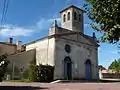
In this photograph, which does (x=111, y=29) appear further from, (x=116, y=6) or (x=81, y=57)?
(x=81, y=57)

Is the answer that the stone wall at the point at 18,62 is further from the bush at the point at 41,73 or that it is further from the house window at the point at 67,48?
the house window at the point at 67,48

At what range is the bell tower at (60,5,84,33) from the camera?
44.5m

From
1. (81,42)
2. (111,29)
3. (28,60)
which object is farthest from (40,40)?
(111,29)

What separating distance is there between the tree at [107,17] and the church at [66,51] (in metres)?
28.8

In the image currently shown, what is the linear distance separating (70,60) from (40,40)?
6204mm

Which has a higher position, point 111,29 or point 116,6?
point 116,6

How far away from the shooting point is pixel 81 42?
44062 millimetres

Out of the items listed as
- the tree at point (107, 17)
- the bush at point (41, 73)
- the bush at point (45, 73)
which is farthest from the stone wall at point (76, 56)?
the tree at point (107, 17)

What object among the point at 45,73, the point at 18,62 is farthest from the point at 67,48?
the point at 18,62

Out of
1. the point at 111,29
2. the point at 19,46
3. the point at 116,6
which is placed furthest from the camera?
the point at 19,46

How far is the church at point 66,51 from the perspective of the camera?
1566 inches

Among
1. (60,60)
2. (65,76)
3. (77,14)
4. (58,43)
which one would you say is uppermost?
(77,14)

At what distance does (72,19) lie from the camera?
4453cm

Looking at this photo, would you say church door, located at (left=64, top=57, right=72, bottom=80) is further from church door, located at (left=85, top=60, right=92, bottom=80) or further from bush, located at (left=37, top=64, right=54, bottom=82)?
church door, located at (left=85, top=60, right=92, bottom=80)
